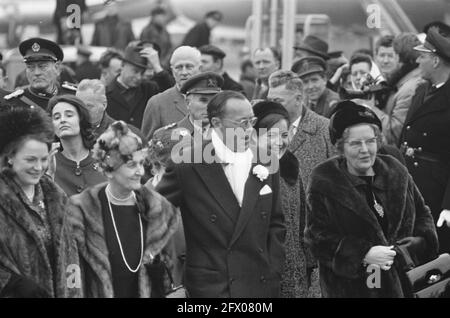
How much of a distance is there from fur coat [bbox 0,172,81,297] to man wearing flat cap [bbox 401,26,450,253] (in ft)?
13.0

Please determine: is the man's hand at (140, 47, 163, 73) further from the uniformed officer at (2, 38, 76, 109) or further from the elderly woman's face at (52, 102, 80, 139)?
the elderly woman's face at (52, 102, 80, 139)

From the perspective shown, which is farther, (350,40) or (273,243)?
(350,40)

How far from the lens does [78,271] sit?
23.4 ft

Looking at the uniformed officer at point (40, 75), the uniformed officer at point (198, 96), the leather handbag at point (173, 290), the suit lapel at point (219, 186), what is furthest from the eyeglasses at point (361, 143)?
the uniformed officer at point (40, 75)

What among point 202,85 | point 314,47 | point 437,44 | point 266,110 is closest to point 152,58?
point 314,47

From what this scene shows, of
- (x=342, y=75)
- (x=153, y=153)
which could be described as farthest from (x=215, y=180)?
(x=342, y=75)

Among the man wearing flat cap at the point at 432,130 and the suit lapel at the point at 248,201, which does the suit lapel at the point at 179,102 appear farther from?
the suit lapel at the point at 248,201

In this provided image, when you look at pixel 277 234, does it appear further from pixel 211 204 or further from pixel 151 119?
pixel 151 119

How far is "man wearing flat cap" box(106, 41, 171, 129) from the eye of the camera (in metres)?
12.0

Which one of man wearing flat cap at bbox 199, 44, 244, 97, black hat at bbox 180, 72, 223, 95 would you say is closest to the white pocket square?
black hat at bbox 180, 72, 223, 95

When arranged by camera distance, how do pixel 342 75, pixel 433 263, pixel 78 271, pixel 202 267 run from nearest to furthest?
pixel 78 271
pixel 202 267
pixel 433 263
pixel 342 75
